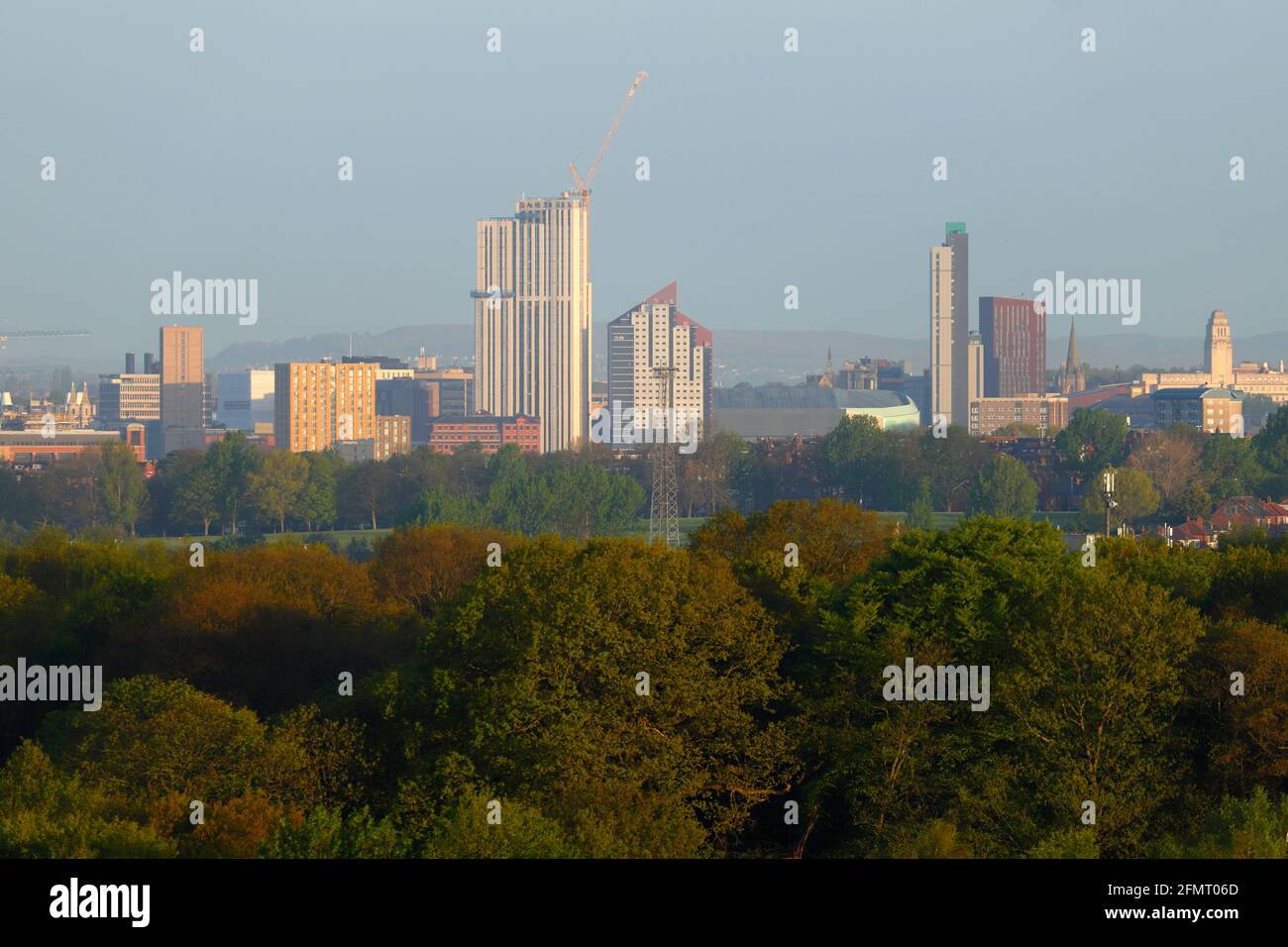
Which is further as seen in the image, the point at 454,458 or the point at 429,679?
the point at 454,458

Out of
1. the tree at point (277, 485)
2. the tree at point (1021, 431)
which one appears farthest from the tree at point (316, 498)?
the tree at point (1021, 431)

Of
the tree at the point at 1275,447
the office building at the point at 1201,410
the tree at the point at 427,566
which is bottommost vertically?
the tree at the point at 427,566

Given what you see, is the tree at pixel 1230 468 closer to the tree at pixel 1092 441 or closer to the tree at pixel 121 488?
the tree at pixel 1092 441

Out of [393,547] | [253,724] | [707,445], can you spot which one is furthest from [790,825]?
[707,445]

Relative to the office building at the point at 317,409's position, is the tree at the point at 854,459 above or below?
below

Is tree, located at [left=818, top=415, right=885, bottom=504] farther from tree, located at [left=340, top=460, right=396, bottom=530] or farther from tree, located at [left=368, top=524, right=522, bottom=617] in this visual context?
tree, located at [left=368, top=524, right=522, bottom=617]

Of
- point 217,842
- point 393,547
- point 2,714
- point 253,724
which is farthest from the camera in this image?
point 393,547

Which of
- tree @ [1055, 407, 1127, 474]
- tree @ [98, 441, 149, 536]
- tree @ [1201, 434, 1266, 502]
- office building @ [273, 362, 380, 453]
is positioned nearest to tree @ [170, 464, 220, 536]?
tree @ [98, 441, 149, 536]

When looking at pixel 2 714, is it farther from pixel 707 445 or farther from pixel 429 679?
pixel 707 445
